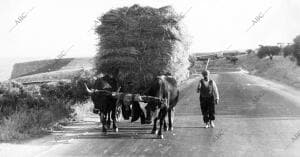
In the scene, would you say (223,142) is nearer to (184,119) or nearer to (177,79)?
(177,79)

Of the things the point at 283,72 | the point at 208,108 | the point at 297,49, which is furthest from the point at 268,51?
the point at 208,108

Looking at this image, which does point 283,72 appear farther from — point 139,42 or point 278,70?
point 139,42

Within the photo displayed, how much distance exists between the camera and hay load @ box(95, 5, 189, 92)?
11.4 metres

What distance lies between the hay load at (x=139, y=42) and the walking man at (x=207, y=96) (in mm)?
1197

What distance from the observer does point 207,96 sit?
1248cm

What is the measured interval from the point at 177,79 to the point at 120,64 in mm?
1930

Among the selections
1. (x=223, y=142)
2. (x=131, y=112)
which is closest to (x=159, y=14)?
(x=131, y=112)

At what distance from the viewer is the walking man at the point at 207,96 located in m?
12.4

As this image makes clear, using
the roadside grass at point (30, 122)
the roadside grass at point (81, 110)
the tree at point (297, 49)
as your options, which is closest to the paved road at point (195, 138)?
the roadside grass at point (81, 110)

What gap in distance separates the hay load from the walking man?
1.20 m

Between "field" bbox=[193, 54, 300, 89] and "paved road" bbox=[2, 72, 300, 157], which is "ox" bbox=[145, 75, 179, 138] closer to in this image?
"paved road" bbox=[2, 72, 300, 157]

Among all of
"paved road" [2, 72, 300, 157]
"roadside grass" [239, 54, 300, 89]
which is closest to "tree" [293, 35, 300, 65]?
"roadside grass" [239, 54, 300, 89]

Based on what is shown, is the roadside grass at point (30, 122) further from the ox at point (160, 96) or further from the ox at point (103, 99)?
the ox at point (160, 96)

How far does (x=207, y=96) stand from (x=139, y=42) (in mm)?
2654
